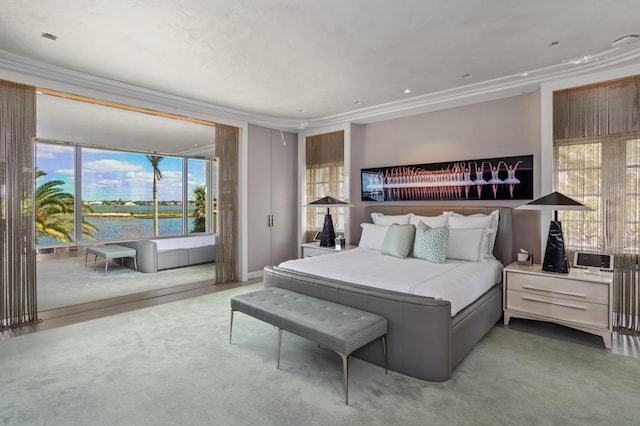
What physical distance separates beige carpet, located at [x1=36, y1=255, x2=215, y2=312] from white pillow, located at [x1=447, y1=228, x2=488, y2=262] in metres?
3.87

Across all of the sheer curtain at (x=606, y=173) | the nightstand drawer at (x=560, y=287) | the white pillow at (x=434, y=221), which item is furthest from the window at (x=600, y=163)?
the white pillow at (x=434, y=221)

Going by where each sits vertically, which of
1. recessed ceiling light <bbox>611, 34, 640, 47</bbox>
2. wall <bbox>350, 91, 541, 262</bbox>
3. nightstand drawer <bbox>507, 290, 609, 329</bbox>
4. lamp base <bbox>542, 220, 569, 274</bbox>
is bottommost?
nightstand drawer <bbox>507, 290, 609, 329</bbox>

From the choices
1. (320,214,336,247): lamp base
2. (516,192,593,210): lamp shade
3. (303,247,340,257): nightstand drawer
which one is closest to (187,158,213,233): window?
(303,247,340,257): nightstand drawer

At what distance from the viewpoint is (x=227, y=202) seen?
17.6 ft

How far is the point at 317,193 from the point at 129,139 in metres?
3.94

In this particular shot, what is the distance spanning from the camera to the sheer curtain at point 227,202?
5309mm

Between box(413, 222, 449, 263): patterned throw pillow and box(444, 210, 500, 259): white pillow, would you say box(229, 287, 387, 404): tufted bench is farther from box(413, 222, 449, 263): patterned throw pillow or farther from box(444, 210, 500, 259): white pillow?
box(444, 210, 500, 259): white pillow

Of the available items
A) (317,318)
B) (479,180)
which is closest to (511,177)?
(479,180)

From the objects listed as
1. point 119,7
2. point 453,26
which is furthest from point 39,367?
point 453,26

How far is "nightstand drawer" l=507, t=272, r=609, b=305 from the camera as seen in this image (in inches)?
117

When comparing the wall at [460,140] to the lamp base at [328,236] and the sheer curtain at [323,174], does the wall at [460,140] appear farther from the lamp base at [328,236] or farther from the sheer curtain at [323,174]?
the lamp base at [328,236]

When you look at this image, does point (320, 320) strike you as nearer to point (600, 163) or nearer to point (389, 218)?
point (389, 218)

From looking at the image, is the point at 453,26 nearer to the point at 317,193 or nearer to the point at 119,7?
the point at 119,7

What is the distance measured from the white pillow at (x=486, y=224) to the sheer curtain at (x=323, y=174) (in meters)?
2.11
